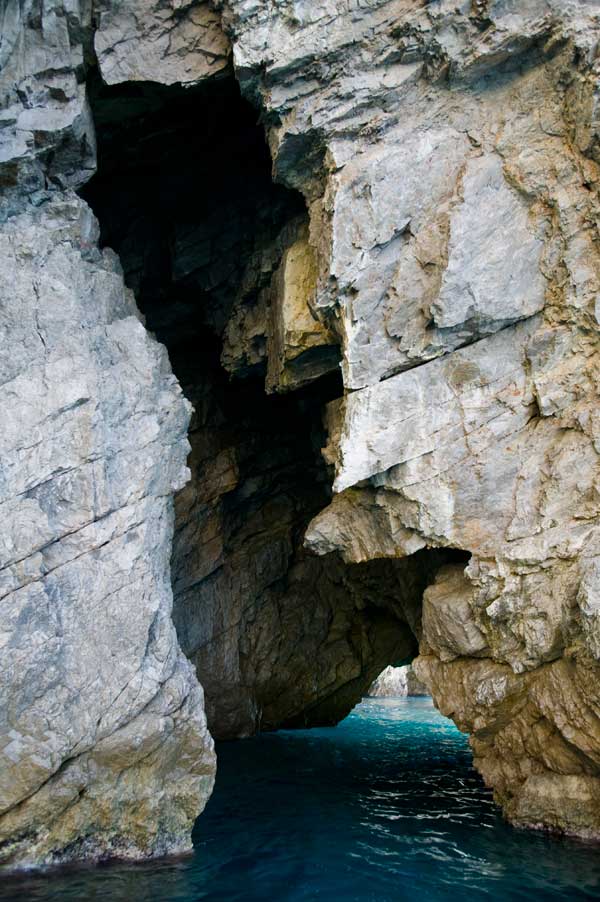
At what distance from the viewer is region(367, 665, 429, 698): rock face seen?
4554cm

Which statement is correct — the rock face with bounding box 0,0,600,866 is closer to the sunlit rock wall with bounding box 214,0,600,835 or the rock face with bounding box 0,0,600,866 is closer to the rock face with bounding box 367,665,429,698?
the sunlit rock wall with bounding box 214,0,600,835

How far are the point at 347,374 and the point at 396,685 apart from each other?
36.4m

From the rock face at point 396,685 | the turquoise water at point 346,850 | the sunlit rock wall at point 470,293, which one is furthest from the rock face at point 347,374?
the rock face at point 396,685

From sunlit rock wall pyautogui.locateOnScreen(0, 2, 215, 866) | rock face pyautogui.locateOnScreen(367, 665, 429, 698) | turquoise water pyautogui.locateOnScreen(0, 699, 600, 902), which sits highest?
sunlit rock wall pyautogui.locateOnScreen(0, 2, 215, 866)

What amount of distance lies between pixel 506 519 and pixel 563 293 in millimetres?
3889

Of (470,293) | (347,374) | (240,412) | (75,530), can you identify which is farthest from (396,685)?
(75,530)

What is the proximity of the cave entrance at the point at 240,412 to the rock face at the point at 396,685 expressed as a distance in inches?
764

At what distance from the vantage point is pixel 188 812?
464 inches

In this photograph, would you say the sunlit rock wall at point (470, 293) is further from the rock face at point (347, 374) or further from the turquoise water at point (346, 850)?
the turquoise water at point (346, 850)

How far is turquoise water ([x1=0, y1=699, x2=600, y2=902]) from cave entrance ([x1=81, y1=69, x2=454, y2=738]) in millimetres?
4068

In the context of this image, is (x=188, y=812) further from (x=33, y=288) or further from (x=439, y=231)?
(x=439, y=231)

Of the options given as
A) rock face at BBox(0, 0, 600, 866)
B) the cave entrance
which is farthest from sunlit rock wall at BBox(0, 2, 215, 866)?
the cave entrance

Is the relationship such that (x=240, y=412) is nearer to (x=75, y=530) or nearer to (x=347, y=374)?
(x=347, y=374)

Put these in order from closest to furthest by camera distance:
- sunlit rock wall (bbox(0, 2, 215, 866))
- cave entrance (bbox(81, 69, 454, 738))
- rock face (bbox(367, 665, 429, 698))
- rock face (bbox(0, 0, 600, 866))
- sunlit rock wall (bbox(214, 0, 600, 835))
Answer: sunlit rock wall (bbox(0, 2, 215, 866)) → rock face (bbox(0, 0, 600, 866)) → sunlit rock wall (bbox(214, 0, 600, 835)) → cave entrance (bbox(81, 69, 454, 738)) → rock face (bbox(367, 665, 429, 698))
